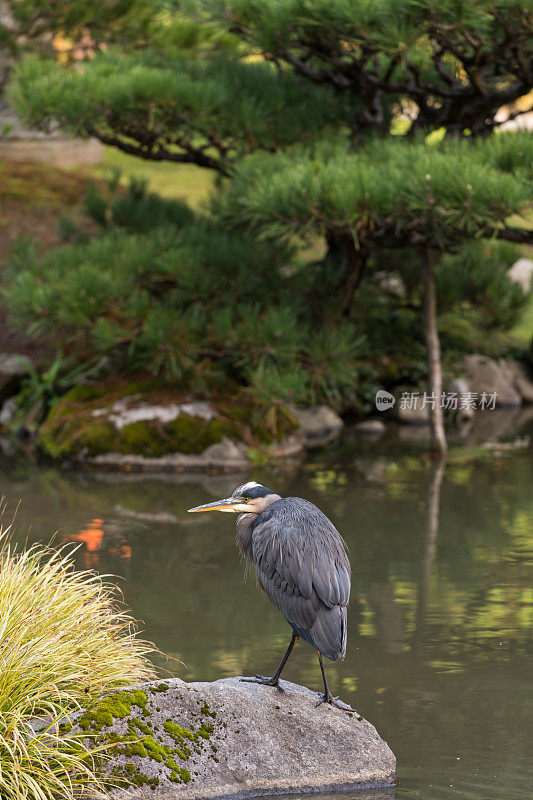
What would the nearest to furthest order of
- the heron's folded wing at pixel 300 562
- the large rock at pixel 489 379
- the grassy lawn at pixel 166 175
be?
1. the heron's folded wing at pixel 300 562
2. the large rock at pixel 489 379
3. the grassy lawn at pixel 166 175

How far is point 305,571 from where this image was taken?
3420 mm

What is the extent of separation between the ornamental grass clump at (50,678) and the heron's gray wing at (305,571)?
0.55m

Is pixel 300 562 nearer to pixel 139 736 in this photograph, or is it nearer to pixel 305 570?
pixel 305 570

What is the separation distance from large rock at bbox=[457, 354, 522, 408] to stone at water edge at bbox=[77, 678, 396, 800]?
30.4 feet

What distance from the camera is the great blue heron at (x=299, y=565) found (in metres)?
3.36

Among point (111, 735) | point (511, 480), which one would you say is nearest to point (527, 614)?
point (111, 735)

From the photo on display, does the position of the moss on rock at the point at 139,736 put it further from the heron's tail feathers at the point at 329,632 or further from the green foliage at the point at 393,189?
the green foliage at the point at 393,189

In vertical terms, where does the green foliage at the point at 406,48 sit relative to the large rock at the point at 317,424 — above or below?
above

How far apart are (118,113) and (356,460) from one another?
373 centimetres

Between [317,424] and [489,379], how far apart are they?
3.10 meters

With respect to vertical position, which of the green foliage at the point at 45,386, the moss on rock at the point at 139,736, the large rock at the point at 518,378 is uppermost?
the moss on rock at the point at 139,736

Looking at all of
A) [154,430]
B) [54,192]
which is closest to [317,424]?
[154,430]

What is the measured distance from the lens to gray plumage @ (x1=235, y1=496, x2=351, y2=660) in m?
3.35

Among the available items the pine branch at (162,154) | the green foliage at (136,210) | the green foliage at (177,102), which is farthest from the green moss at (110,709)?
the green foliage at (136,210)
